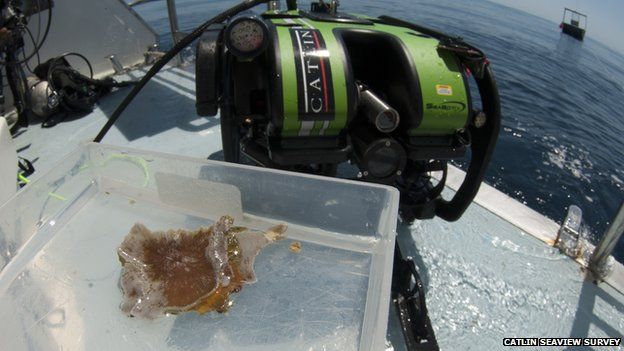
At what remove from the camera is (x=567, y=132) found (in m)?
5.43

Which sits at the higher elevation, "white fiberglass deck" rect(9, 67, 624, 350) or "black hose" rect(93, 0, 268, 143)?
"black hose" rect(93, 0, 268, 143)

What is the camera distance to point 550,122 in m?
5.69

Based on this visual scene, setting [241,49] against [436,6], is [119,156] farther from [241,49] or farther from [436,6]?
[436,6]

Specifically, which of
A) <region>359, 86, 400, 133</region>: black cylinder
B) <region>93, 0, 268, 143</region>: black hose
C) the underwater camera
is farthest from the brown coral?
<region>93, 0, 268, 143</region>: black hose

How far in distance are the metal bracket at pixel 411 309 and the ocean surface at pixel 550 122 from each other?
268 cm

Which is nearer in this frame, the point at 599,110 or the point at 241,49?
the point at 241,49

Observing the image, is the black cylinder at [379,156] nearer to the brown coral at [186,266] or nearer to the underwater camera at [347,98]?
the underwater camera at [347,98]

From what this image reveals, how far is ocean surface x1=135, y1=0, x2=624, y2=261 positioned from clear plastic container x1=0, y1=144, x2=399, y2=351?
9.94ft

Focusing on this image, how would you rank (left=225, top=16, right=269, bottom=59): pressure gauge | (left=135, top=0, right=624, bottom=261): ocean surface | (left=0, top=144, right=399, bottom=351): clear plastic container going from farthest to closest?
(left=135, top=0, right=624, bottom=261): ocean surface → (left=225, top=16, right=269, bottom=59): pressure gauge → (left=0, top=144, right=399, bottom=351): clear plastic container

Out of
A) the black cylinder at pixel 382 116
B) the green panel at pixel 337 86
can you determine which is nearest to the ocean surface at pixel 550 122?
the black cylinder at pixel 382 116

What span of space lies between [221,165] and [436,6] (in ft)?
55.1

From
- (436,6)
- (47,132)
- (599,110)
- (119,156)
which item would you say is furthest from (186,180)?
(436,6)

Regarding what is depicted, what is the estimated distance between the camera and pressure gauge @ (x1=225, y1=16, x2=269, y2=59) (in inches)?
48.3

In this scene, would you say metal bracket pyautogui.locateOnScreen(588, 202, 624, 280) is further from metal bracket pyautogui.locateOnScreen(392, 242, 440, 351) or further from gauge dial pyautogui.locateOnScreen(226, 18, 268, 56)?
gauge dial pyautogui.locateOnScreen(226, 18, 268, 56)
